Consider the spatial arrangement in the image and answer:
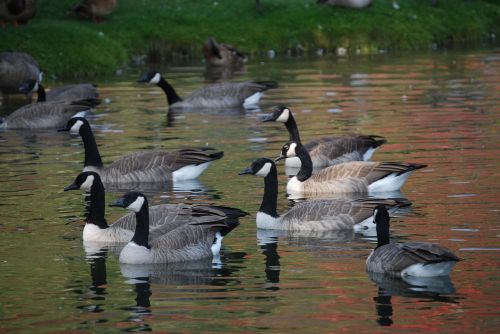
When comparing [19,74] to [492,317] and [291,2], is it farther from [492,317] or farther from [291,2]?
[492,317]

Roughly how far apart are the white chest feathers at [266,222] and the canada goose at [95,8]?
32121 mm

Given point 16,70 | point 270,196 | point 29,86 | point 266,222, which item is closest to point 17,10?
point 16,70

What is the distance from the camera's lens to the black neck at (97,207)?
19.6m

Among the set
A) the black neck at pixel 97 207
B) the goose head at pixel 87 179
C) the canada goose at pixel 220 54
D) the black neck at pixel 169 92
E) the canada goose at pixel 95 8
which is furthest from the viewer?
the canada goose at pixel 95 8

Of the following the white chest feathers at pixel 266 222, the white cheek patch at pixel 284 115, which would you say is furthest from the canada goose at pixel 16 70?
the white chest feathers at pixel 266 222

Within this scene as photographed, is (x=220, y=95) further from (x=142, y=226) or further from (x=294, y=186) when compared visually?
(x=142, y=226)

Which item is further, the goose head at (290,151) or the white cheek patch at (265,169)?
the goose head at (290,151)

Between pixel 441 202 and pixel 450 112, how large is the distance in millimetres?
13327

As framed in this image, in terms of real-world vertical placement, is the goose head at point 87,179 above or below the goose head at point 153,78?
below

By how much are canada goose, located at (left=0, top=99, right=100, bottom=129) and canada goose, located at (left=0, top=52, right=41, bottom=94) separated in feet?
18.6

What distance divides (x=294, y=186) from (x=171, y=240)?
6056mm

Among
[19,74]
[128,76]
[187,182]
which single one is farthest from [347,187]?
[128,76]

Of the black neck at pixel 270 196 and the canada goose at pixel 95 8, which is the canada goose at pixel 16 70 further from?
the black neck at pixel 270 196

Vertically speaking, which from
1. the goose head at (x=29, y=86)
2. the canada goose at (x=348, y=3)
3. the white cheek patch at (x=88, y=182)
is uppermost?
the canada goose at (x=348, y=3)
